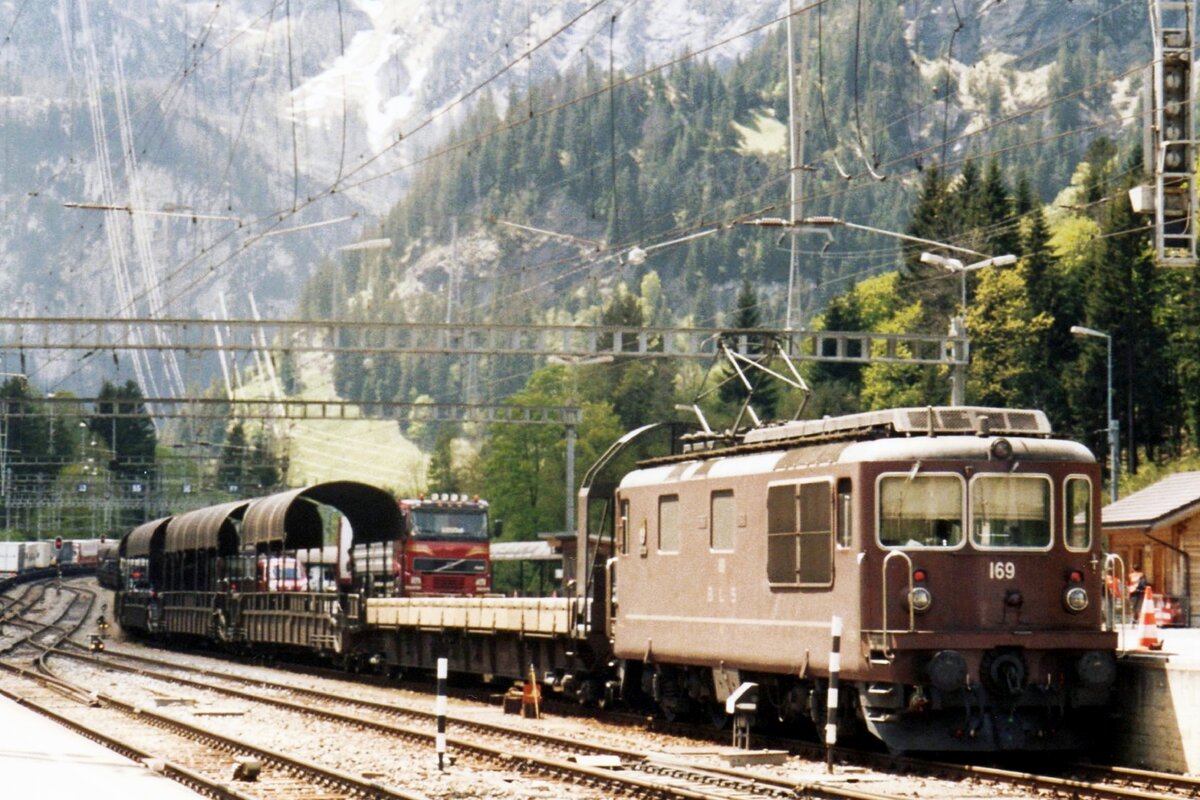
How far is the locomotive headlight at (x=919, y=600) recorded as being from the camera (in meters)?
19.0

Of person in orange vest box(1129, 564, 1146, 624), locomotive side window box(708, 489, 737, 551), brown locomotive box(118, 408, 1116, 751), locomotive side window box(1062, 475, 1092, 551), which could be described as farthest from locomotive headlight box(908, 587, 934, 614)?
person in orange vest box(1129, 564, 1146, 624)

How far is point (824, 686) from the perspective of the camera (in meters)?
20.1

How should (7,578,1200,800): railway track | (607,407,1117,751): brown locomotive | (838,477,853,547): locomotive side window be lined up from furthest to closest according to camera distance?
(838,477,853,547): locomotive side window → (607,407,1117,751): brown locomotive → (7,578,1200,800): railway track

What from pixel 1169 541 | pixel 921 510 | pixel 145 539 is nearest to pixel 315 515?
pixel 145 539

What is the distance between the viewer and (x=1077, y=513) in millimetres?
19797

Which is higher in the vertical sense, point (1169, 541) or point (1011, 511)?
point (1011, 511)

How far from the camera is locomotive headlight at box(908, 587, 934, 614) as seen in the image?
19.0 m

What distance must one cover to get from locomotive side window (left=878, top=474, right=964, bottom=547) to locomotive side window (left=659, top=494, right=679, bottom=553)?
15.9 feet

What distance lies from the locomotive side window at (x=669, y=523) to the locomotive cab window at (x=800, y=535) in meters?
2.88

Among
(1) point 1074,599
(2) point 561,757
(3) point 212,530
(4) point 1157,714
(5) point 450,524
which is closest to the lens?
(4) point 1157,714

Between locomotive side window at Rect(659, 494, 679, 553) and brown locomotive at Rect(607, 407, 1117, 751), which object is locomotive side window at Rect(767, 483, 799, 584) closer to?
brown locomotive at Rect(607, 407, 1117, 751)

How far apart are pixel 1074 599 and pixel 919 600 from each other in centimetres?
160

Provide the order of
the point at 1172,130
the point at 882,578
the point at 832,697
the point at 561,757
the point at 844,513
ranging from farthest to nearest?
the point at 1172,130 → the point at 561,757 → the point at 844,513 → the point at 882,578 → the point at 832,697

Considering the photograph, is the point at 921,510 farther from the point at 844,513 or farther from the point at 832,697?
the point at 832,697
